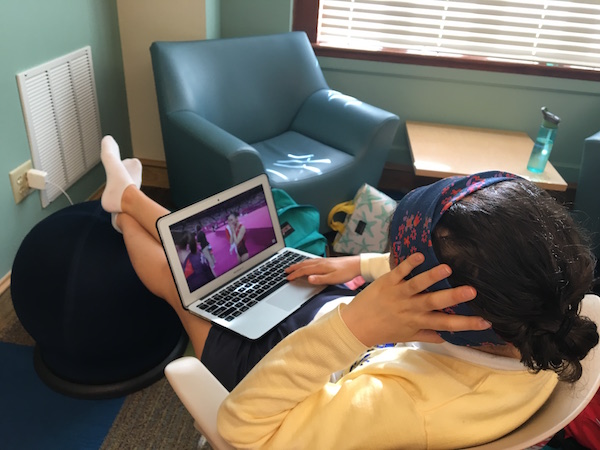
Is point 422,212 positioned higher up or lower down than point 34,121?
higher up

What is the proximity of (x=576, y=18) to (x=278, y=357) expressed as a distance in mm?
2795

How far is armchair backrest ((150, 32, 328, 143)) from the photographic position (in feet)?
7.20

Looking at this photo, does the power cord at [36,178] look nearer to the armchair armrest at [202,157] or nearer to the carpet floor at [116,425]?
the armchair armrest at [202,157]

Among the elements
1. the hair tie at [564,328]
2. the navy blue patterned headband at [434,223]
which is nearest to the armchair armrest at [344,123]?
the navy blue patterned headband at [434,223]

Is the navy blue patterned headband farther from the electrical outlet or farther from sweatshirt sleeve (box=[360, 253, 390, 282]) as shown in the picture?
the electrical outlet

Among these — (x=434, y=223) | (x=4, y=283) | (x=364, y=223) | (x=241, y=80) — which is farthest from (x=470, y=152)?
(x=4, y=283)

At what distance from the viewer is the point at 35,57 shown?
1.92 m

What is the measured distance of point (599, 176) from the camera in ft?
6.59

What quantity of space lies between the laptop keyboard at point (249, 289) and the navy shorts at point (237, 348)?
7 cm

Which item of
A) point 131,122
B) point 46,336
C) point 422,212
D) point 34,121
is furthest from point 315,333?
point 131,122

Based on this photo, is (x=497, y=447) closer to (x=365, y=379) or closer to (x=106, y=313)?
(x=365, y=379)

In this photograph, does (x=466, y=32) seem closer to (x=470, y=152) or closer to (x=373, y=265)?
(x=470, y=152)

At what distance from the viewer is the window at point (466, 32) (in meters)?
2.75

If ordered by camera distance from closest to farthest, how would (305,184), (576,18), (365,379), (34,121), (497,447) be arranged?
(497,447) → (365,379) → (34,121) → (305,184) → (576,18)
